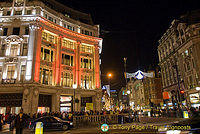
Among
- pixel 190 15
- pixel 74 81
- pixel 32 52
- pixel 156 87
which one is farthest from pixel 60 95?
pixel 156 87

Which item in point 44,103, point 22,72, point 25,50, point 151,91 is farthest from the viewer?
point 151,91

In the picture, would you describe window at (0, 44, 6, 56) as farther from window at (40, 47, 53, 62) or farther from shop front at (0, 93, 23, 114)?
shop front at (0, 93, 23, 114)

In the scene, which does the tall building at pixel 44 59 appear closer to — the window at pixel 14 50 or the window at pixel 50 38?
the window at pixel 14 50

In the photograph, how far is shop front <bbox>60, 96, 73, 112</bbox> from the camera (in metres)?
33.4

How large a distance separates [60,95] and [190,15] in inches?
1537

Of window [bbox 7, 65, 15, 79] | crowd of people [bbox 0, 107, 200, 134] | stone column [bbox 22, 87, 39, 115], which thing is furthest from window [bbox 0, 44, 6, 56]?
crowd of people [bbox 0, 107, 200, 134]

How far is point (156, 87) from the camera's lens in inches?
3095

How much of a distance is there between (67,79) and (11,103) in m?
11.7

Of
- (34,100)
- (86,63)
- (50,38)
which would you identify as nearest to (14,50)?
(50,38)

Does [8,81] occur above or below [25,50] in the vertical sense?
below

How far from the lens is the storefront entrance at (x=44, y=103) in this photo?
2970cm

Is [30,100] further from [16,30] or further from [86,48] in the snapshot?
[86,48]

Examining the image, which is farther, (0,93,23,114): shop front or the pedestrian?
(0,93,23,114): shop front

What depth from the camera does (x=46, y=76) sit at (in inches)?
1256
